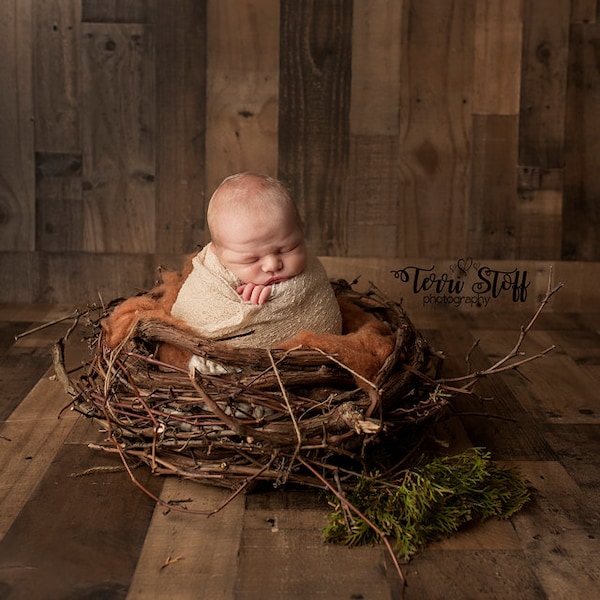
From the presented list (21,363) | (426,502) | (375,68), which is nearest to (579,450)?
(426,502)

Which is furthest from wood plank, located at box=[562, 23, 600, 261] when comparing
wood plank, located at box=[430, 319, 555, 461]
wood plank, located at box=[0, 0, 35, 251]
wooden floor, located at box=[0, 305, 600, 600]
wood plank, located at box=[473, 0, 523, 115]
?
wood plank, located at box=[0, 0, 35, 251]

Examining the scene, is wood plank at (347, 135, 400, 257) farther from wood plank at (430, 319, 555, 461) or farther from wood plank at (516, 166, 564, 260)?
wood plank at (430, 319, 555, 461)

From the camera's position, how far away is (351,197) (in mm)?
2965

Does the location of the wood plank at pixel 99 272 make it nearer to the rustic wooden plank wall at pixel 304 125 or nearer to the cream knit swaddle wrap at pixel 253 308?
the rustic wooden plank wall at pixel 304 125

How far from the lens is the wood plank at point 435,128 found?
2.91 meters

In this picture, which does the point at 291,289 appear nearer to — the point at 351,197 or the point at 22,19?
the point at 351,197

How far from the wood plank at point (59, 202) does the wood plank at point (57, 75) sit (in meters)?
0.04

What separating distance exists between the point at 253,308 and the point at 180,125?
1.36 meters

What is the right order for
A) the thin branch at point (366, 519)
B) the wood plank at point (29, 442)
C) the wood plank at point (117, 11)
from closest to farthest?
the thin branch at point (366, 519) < the wood plank at point (29, 442) < the wood plank at point (117, 11)

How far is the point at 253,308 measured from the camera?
1.71 meters

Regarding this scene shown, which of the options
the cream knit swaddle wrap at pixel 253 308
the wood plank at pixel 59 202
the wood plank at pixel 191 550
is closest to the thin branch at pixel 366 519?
the wood plank at pixel 191 550

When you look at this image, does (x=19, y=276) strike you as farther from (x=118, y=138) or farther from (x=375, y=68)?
(x=375, y=68)

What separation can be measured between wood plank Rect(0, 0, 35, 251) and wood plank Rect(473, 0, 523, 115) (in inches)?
52.0

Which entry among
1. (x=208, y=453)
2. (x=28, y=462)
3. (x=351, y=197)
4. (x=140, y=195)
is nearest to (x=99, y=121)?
(x=140, y=195)
